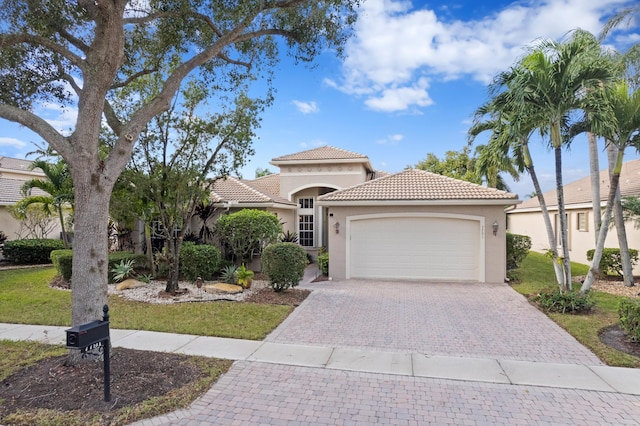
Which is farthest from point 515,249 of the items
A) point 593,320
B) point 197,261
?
point 197,261

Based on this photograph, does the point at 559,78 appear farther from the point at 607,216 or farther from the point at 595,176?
the point at 595,176

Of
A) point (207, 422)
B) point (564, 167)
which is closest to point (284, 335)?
point (207, 422)

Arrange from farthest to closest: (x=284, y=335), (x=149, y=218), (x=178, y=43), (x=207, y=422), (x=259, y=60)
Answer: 1. (x=149, y=218)
2. (x=259, y=60)
3. (x=178, y=43)
4. (x=284, y=335)
5. (x=207, y=422)

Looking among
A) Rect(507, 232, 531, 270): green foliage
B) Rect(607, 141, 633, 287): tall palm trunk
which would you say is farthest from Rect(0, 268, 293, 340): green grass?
Rect(607, 141, 633, 287): tall palm trunk

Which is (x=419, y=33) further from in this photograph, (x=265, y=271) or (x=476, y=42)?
(x=265, y=271)

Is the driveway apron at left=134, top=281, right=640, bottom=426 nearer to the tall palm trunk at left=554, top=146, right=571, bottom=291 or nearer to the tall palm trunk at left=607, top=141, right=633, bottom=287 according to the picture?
the tall palm trunk at left=554, top=146, right=571, bottom=291

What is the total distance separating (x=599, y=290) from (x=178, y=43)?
14301 mm

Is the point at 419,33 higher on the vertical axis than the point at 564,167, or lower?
higher

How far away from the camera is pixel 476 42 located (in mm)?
10680

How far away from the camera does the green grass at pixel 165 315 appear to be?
739 centimetres

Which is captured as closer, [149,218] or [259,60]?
[259,60]

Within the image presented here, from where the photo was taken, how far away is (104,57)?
556 centimetres

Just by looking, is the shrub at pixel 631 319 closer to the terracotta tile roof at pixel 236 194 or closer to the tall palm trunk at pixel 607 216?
the tall palm trunk at pixel 607 216

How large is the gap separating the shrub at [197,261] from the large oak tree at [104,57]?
16.0 ft
